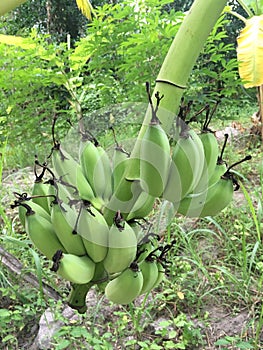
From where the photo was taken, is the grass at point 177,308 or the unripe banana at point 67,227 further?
the grass at point 177,308

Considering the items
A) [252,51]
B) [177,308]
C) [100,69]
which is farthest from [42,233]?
[100,69]

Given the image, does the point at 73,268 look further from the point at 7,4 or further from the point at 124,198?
the point at 7,4

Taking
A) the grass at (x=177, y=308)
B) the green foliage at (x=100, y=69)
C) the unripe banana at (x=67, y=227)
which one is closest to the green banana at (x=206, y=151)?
the unripe banana at (x=67, y=227)

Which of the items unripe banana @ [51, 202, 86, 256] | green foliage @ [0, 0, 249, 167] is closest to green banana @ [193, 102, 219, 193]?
unripe banana @ [51, 202, 86, 256]

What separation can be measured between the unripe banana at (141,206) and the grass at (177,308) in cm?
73

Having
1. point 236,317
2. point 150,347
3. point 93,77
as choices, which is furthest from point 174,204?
point 93,77

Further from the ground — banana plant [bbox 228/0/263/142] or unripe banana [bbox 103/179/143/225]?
unripe banana [bbox 103/179/143/225]

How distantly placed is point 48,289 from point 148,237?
0.95 metres

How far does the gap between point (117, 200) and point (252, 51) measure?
40.3 inches

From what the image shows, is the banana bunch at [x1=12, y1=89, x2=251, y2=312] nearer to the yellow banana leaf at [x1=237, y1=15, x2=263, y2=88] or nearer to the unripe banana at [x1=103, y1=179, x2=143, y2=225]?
the unripe banana at [x1=103, y1=179, x2=143, y2=225]

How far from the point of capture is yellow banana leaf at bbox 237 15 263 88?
1188 mm

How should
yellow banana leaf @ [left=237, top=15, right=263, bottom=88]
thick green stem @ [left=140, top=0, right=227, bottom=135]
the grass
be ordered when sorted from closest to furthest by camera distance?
1. thick green stem @ [left=140, top=0, right=227, bottom=135]
2. the grass
3. yellow banana leaf @ [left=237, top=15, right=263, bottom=88]

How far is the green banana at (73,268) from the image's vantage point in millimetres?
317

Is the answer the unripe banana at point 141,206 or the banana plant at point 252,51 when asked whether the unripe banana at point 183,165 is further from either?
the banana plant at point 252,51
